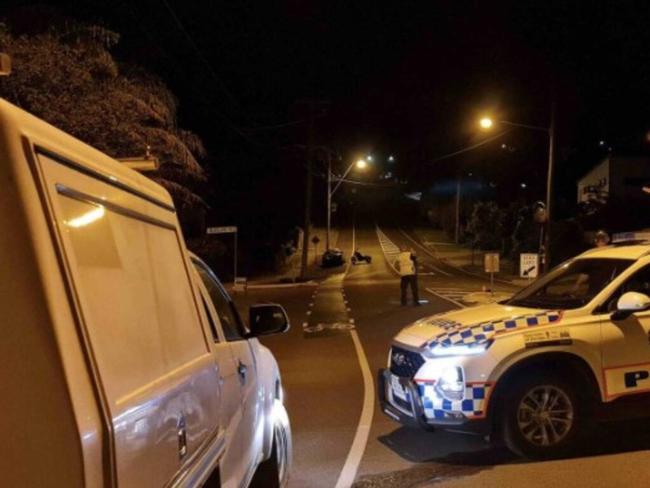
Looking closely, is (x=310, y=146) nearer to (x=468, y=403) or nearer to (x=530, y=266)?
(x=530, y=266)

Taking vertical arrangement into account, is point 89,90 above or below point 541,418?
above

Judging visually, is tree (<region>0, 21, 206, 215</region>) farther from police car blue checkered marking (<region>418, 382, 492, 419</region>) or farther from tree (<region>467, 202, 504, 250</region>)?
tree (<region>467, 202, 504, 250</region>)

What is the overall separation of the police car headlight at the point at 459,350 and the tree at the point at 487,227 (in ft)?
176

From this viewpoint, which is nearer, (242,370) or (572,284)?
(242,370)

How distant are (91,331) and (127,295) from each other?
0.41 meters

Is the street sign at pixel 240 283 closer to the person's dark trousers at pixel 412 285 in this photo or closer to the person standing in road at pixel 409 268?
the person's dark trousers at pixel 412 285

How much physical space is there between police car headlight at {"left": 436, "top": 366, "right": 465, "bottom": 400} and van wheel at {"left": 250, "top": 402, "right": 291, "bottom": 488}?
137 cm

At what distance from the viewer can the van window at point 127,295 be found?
5.97 ft

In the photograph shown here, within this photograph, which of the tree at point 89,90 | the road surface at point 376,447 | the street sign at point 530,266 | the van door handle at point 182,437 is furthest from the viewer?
the street sign at point 530,266

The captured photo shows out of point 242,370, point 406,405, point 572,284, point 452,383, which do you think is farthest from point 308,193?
point 242,370

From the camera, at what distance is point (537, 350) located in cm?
608

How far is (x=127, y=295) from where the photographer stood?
7.06 feet

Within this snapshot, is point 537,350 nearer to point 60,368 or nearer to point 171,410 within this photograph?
point 171,410

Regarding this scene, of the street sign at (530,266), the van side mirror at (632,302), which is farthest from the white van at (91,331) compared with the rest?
the street sign at (530,266)
